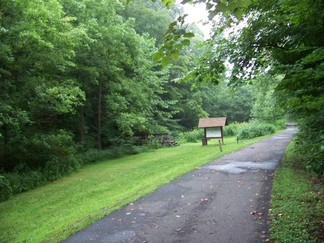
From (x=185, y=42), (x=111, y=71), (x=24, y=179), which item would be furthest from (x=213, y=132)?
Result: (x=185, y=42)

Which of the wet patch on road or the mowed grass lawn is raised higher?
the wet patch on road

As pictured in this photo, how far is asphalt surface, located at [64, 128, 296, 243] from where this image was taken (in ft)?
18.1

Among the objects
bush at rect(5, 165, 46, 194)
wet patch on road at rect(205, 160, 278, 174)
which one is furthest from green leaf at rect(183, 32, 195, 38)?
bush at rect(5, 165, 46, 194)

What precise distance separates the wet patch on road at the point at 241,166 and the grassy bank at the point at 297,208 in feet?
5.24

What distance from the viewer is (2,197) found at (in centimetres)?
1130

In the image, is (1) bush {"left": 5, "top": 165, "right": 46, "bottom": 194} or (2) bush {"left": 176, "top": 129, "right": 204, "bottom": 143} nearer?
(1) bush {"left": 5, "top": 165, "right": 46, "bottom": 194}

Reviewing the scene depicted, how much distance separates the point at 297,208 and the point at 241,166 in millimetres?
5960

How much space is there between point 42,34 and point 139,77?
1189cm

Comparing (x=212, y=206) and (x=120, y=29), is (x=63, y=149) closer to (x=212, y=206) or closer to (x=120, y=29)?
(x=120, y=29)

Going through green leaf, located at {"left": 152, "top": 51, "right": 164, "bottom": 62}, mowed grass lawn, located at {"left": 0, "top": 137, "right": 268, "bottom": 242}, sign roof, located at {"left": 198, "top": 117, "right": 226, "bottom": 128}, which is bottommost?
mowed grass lawn, located at {"left": 0, "top": 137, "right": 268, "bottom": 242}

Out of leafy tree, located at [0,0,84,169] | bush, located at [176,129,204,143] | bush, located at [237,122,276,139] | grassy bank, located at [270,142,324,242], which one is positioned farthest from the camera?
bush, located at [176,129,204,143]

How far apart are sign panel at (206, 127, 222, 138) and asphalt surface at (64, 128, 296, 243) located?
14069 mm

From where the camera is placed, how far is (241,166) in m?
12.3

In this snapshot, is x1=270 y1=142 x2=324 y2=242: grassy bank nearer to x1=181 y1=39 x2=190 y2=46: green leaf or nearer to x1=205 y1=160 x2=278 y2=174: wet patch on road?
x1=205 y1=160 x2=278 y2=174: wet patch on road
